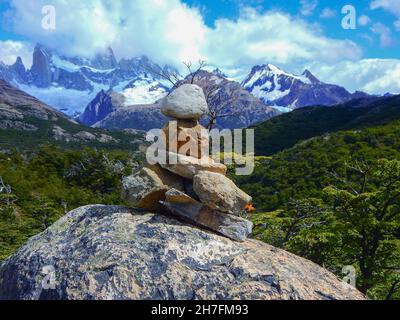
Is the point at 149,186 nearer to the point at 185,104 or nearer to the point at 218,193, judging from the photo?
the point at 218,193

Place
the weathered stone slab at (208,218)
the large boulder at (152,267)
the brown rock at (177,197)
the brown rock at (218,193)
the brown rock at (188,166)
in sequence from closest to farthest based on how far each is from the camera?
the large boulder at (152,267)
the brown rock at (218,193)
the brown rock at (177,197)
the weathered stone slab at (208,218)
the brown rock at (188,166)

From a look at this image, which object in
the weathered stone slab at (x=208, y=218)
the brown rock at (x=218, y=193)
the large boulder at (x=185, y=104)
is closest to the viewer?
the brown rock at (x=218, y=193)

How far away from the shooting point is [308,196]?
151 feet

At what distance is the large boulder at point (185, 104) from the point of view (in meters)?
15.1

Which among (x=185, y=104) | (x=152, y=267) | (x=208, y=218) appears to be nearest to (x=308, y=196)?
(x=185, y=104)

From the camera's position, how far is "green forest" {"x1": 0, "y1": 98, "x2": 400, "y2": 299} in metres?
23.2

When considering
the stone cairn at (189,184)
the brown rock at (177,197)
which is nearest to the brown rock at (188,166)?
the stone cairn at (189,184)

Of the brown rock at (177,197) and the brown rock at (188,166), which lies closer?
the brown rock at (177,197)

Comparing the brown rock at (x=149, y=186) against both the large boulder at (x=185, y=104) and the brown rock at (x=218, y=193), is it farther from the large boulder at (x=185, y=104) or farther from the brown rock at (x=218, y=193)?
the large boulder at (x=185, y=104)

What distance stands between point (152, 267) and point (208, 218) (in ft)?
7.81

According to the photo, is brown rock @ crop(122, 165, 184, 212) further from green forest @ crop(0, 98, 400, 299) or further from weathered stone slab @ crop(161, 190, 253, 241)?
green forest @ crop(0, 98, 400, 299)
